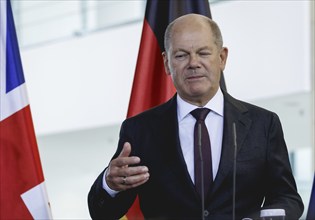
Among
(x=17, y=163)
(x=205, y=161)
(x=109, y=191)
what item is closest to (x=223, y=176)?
(x=205, y=161)

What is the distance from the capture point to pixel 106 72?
7.86 meters

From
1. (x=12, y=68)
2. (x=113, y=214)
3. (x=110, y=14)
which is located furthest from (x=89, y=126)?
(x=113, y=214)

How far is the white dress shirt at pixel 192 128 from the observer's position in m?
2.12

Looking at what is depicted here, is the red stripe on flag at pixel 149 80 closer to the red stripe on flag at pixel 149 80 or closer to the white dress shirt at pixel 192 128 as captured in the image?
the red stripe on flag at pixel 149 80

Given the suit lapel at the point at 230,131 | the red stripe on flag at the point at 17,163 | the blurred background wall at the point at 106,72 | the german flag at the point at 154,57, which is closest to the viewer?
the suit lapel at the point at 230,131

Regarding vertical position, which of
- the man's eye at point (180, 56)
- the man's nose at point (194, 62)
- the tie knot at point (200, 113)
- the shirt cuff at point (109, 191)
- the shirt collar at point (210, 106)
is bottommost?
the shirt cuff at point (109, 191)

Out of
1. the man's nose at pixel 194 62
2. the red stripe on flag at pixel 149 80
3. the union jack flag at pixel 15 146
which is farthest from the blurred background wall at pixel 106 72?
the man's nose at pixel 194 62

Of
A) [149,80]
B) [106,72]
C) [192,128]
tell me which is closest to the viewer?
[192,128]

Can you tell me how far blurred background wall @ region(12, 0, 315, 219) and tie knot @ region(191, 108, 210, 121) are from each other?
3.34 metres

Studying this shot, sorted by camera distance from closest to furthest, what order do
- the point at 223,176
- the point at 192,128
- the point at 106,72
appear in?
the point at 223,176 < the point at 192,128 < the point at 106,72

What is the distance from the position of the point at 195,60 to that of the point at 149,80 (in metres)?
1.10

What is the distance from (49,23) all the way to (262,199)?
7472mm

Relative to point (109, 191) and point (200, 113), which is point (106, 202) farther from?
point (200, 113)

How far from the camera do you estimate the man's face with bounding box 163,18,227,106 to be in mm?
2139
